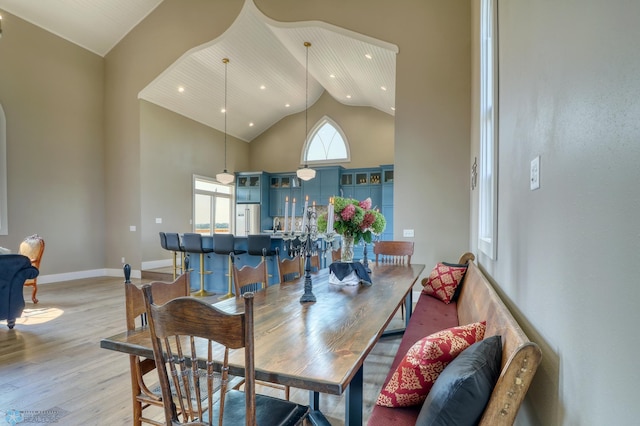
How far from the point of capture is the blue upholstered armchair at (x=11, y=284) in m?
3.49

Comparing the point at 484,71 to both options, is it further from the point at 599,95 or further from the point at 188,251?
the point at 188,251

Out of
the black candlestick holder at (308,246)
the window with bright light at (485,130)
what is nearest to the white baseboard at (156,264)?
the black candlestick holder at (308,246)

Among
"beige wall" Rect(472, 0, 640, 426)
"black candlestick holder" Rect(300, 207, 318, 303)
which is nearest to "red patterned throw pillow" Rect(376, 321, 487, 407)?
"beige wall" Rect(472, 0, 640, 426)

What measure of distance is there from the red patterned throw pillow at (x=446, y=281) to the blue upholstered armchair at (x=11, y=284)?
4432 mm

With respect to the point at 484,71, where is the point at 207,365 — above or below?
below

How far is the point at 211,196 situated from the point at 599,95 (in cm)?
920

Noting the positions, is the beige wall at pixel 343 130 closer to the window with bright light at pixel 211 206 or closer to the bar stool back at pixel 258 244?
the window with bright light at pixel 211 206

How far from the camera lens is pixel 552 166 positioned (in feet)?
3.43

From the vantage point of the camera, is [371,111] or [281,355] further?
[371,111]

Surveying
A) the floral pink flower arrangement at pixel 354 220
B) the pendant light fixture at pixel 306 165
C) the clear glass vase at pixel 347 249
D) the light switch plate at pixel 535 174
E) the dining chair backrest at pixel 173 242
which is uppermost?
the pendant light fixture at pixel 306 165

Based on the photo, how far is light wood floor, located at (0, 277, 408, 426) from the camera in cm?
208

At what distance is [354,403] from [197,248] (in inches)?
173

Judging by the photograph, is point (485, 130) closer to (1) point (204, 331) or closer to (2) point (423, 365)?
(2) point (423, 365)

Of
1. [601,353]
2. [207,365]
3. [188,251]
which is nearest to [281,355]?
[207,365]
